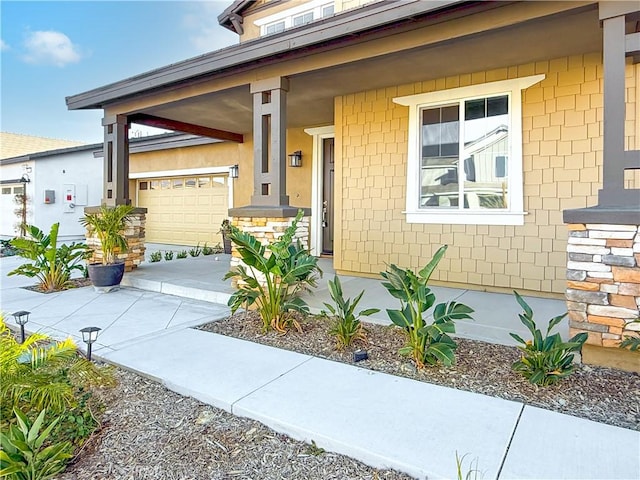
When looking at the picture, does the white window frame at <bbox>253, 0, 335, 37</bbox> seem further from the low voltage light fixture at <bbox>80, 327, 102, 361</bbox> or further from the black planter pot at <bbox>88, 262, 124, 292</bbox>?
the low voltage light fixture at <bbox>80, 327, 102, 361</bbox>

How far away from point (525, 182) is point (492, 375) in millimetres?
3142

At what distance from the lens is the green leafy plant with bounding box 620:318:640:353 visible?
9.13 ft

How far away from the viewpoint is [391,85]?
6.11m

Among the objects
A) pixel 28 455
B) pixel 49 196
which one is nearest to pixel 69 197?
pixel 49 196

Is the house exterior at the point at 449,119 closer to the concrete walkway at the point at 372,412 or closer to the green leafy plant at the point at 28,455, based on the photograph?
the concrete walkway at the point at 372,412

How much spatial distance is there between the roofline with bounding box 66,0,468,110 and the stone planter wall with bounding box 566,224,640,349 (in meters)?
2.39

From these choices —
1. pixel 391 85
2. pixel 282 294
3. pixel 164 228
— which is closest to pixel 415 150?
pixel 391 85

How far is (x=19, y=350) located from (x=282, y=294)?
2.21 meters

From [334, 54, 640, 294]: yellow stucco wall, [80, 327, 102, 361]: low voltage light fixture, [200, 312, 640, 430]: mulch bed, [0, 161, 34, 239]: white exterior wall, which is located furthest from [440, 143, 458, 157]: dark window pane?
[0, 161, 34, 239]: white exterior wall

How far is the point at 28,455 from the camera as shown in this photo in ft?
6.25

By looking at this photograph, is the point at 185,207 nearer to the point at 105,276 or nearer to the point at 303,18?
the point at 303,18

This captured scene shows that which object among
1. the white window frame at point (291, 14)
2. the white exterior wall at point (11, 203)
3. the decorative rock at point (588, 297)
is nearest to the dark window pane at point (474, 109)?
the decorative rock at point (588, 297)

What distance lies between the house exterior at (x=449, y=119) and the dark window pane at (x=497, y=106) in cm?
1

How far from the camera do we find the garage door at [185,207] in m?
11.3
